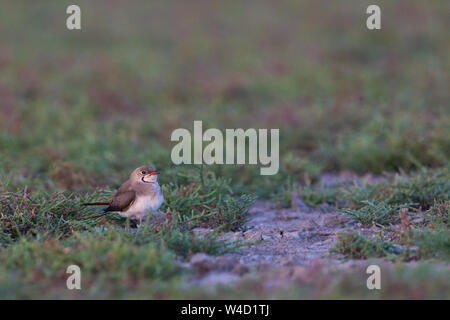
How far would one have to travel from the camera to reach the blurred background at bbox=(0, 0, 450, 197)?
7.04 metres

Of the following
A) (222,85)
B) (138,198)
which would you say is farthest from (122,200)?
(222,85)

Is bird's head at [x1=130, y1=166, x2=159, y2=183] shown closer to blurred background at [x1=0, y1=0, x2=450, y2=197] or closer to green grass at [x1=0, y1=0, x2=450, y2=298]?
green grass at [x1=0, y1=0, x2=450, y2=298]

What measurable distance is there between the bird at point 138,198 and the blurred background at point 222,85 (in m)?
1.16

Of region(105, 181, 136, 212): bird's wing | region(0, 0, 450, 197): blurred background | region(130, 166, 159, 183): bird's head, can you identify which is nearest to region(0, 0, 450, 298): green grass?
region(0, 0, 450, 197): blurred background

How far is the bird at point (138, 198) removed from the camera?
4820 mm

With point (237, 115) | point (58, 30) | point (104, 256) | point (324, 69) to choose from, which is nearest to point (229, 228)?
point (104, 256)

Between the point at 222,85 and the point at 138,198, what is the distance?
16.6 ft

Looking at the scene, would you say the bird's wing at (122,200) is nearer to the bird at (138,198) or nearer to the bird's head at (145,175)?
the bird at (138,198)

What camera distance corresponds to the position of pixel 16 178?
6324 millimetres

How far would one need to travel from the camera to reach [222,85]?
9680 millimetres

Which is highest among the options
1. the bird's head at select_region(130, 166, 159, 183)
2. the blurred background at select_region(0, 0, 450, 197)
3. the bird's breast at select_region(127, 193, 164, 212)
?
the blurred background at select_region(0, 0, 450, 197)

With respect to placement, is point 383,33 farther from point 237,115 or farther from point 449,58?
point 237,115

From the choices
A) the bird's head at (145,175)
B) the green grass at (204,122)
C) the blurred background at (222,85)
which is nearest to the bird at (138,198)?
the bird's head at (145,175)

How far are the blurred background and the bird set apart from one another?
1.16 meters
